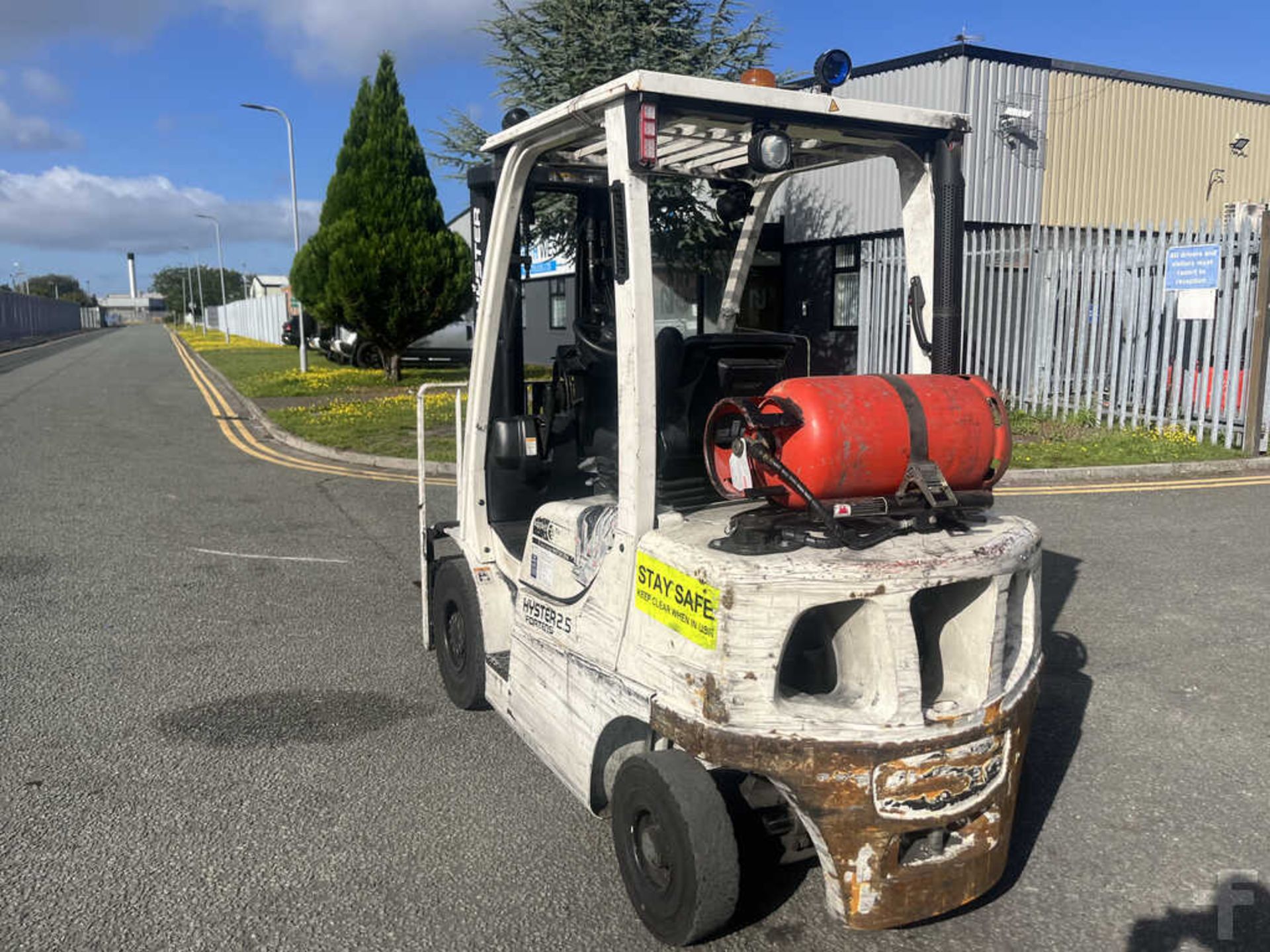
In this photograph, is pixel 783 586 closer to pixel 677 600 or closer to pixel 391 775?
pixel 677 600

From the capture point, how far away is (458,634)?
14.5 feet


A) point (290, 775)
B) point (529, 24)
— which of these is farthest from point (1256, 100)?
point (290, 775)

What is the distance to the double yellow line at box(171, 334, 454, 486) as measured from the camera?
1080cm

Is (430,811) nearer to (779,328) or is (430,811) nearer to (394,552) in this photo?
(394,552)

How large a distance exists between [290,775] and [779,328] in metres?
16.9

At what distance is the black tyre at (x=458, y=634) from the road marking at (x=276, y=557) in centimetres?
261

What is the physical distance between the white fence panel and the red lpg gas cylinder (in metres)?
43.7

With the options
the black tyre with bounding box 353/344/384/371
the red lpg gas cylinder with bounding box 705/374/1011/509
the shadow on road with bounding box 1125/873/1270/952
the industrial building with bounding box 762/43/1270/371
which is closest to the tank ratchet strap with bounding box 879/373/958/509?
the red lpg gas cylinder with bounding box 705/374/1011/509

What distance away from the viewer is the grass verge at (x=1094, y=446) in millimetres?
11078

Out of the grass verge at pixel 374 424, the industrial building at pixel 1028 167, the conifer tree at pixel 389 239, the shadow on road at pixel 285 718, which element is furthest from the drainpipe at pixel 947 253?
the conifer tree at pixel 389 239

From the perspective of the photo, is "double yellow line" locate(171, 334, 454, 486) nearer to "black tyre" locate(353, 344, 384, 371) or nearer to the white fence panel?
"black tyre" locate(353, 344, 384, 371)

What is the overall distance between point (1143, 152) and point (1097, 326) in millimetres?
7428

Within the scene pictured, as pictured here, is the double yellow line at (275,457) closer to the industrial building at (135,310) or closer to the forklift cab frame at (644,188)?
the forklift cab frame at (644,188)

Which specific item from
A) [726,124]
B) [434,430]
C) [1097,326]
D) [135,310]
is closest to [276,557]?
[726,124]
